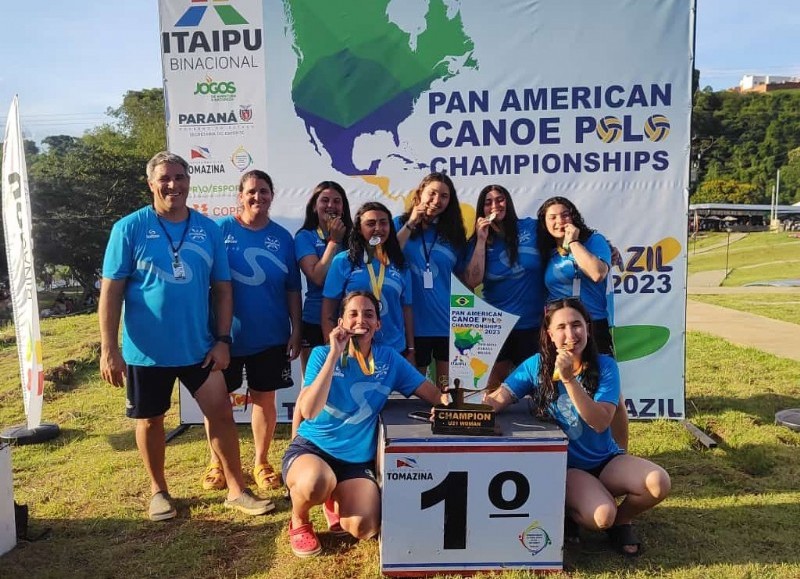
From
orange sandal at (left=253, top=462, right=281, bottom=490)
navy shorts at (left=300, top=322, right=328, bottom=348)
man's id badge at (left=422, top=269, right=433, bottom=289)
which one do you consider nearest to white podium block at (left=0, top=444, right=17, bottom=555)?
orange sandal at (left=253, top=462, right=281, bottom=490)

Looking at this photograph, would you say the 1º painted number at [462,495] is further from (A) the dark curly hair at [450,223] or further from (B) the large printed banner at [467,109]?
(B) the large printed banner at [467,109]

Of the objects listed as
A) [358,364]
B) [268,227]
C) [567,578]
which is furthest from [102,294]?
[567,578]

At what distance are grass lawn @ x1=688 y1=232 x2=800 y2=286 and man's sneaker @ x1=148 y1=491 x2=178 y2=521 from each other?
1974 cm

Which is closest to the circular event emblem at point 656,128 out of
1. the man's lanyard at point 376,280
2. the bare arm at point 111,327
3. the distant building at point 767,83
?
the man's lanyard at point 376,280

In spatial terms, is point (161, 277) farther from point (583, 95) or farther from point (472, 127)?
point (583, 95)

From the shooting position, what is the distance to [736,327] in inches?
359

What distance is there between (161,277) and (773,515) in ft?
11.2

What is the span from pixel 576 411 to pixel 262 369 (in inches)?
69.9

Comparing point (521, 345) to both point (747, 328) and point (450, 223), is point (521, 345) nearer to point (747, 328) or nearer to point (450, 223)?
point (450, 223)

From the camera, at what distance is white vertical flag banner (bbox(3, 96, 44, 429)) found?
3.83 meters

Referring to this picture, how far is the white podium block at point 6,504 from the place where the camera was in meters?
3.00

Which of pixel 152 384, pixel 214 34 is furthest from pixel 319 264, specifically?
pixel 214 34

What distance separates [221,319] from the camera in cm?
335

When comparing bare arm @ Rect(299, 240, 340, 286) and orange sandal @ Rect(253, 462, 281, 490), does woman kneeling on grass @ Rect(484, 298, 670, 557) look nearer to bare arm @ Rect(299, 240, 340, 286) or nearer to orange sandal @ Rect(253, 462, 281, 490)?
bare arm @ Rect(299, 240, 340, 286)
